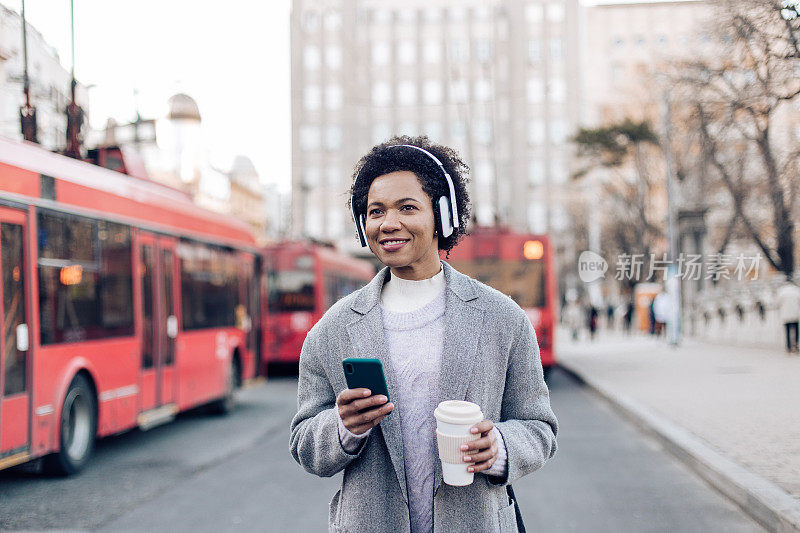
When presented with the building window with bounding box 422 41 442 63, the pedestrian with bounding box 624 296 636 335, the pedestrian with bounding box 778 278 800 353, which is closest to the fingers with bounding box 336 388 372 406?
the pedestrian with bounding box 778 278 800 353

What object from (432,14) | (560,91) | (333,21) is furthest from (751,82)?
(432,14)

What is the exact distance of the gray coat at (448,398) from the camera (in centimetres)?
217

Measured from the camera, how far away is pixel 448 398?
7.10 feet

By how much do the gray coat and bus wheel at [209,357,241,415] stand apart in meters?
10.5

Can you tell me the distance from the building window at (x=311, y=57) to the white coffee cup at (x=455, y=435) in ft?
228

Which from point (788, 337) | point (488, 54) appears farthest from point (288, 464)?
point (488, 54)

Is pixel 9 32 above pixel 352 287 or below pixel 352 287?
above

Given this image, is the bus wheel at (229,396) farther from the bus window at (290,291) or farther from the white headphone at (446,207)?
the white headphone at (446,207)

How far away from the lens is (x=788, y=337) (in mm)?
6570

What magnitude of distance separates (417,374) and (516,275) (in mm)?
13882

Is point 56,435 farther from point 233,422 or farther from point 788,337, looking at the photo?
point 788,337

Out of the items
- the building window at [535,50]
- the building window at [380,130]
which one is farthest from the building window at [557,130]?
the building window at [380,130]

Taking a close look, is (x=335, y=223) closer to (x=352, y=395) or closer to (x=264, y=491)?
(x=264, y=491)

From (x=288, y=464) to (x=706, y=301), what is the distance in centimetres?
1935
